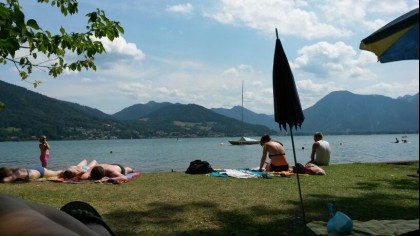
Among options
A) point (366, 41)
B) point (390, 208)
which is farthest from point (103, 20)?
point (390, 208)

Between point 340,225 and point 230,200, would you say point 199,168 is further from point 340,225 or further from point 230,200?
point 340,225

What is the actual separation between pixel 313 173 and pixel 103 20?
8596 millimetres

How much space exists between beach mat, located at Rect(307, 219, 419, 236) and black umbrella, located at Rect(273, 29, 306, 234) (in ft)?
1.20

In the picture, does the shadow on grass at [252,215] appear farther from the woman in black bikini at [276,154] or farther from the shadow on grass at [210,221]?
the woman in black bikini at [276,154]

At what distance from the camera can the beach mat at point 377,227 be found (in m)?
5.27

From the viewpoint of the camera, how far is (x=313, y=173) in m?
12.5

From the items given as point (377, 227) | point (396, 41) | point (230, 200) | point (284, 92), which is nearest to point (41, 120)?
point (230, 200)

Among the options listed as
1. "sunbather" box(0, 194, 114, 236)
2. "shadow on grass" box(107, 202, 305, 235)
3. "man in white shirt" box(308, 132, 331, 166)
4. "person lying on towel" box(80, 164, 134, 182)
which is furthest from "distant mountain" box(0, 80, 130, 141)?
"sunbather" box(0, 194, 114, 236)

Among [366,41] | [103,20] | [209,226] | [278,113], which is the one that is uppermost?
[103,20]

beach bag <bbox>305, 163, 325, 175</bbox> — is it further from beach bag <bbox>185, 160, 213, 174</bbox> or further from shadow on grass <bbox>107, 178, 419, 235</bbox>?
shadow on grass <bbox>107, 178, 419, 235</bbox>

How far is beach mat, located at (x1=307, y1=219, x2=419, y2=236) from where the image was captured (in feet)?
17.3

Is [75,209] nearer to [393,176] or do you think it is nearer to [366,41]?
[366,41]

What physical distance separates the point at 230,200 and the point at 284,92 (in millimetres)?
3293

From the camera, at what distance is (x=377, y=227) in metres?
5.54
